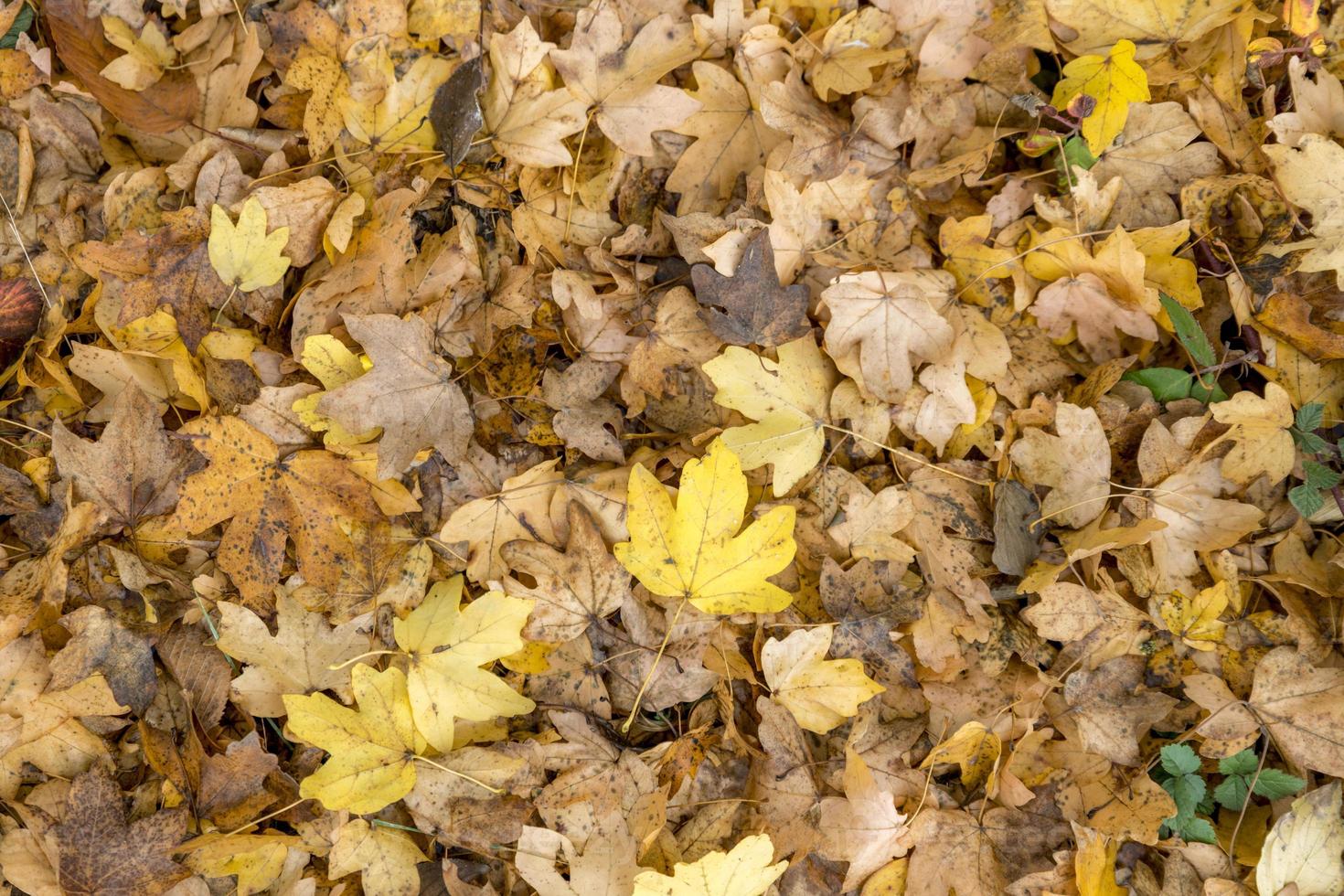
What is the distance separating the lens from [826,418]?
1.88m

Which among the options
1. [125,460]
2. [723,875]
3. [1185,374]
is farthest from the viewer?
[1185,374]

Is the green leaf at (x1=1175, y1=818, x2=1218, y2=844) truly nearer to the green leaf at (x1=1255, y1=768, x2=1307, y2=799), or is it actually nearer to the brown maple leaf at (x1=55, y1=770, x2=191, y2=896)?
the green leaf at (x1=1255, y1=768, x2=1307, y2=799)

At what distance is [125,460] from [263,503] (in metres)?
0.30

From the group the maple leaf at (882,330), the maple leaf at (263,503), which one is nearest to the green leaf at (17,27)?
the maple leaf at (263,503)

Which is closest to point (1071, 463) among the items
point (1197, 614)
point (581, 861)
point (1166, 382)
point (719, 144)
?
point (1166, 382)

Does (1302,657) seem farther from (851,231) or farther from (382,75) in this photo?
(382,75)

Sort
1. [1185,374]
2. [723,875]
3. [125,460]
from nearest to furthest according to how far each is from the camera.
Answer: [723,875], [125,460], [1185,374]

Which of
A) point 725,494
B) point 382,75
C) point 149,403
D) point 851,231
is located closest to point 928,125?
point 851,231

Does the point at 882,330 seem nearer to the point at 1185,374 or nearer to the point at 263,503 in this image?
the point at 1185,374

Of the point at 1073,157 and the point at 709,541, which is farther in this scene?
the point at 1073,157

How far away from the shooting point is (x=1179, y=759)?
6.11ft

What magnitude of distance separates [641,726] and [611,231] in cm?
108

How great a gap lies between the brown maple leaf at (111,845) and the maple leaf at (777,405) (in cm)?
135

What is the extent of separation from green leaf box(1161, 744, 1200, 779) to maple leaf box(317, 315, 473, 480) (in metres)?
1.59
